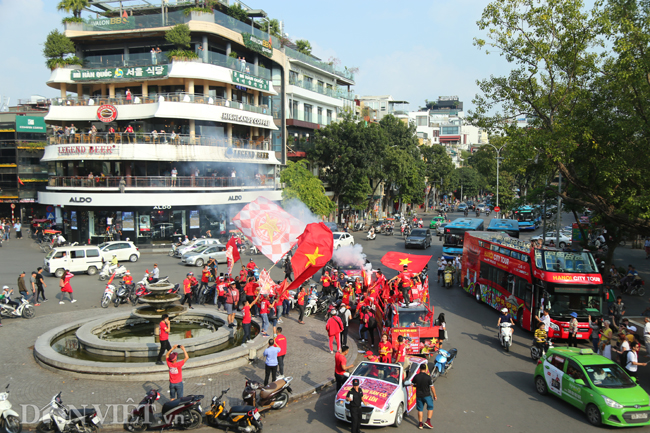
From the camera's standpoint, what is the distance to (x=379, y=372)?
37.6 ft

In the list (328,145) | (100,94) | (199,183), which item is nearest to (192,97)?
(199,183)

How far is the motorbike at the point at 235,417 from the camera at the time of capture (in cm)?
1005

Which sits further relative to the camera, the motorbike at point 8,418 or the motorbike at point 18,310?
the motorbike at point 18,310

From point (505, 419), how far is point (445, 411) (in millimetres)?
1407

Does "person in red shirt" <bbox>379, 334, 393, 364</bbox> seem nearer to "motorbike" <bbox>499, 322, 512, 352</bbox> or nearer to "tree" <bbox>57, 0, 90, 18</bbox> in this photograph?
"motorbike" <bbox>499, 322, 512, 352</bbox>

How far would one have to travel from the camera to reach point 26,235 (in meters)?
48.6

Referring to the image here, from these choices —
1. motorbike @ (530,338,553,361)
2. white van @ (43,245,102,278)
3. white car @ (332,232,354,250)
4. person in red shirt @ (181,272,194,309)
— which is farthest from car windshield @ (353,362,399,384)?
white van @ (43,245,102,278)

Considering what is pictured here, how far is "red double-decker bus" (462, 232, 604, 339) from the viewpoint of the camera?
16.2 meters

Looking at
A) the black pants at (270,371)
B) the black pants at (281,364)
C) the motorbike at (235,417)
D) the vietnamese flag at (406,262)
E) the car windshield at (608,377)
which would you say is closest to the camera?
the motorbike at (235,417)

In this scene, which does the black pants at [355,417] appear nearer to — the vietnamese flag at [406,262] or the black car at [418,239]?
the vietnamese flag at [406,262]

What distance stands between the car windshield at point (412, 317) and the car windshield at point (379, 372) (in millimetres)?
3250

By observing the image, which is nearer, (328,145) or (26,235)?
(26,235)

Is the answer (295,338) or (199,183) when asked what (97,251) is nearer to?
(199,183)

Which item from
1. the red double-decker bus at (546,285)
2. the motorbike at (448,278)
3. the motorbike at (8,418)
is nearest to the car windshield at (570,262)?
the red double-decker bus at (546,285)
